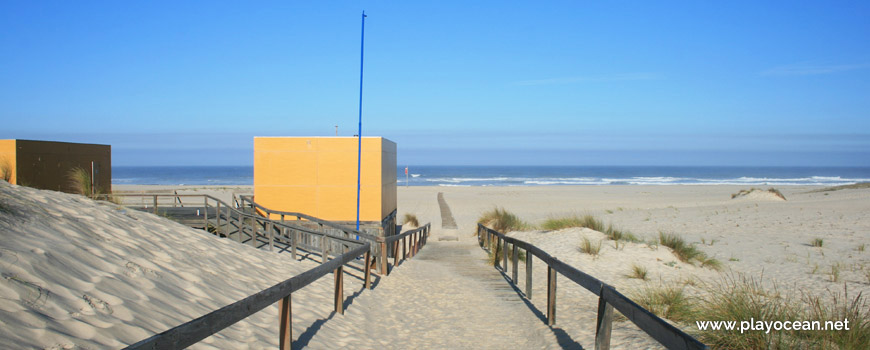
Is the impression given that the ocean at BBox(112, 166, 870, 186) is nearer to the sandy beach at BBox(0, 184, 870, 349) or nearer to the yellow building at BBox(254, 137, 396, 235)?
the yellow building at BBox(254, 137, 396, 235)

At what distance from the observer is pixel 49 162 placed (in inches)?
674

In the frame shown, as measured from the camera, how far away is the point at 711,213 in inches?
947

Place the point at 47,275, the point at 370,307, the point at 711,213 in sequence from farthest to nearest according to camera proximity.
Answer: the point at 711,213
the point at 370,307
the point at 47,275

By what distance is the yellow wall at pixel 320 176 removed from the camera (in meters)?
17.7

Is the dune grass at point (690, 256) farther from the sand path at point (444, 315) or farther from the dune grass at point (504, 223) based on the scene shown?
the dune grass at point (504, 223)

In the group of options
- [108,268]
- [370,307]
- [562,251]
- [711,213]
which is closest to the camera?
[108,268]

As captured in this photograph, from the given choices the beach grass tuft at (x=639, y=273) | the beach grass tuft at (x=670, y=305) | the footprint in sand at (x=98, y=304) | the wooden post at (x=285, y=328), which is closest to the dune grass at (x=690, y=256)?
the beach grass tuft at (x=639, y=273)

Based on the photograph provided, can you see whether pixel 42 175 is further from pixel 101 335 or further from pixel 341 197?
pixel 101 335

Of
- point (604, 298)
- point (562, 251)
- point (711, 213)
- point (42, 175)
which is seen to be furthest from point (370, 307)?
point (711, 213)

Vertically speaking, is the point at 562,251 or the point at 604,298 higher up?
the point at 604,298

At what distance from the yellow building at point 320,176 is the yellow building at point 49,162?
20.3 ft

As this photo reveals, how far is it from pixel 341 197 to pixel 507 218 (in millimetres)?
6219

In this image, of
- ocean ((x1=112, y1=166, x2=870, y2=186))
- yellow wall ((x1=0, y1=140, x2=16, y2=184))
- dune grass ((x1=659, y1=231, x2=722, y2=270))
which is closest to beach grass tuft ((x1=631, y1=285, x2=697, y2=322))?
dune grass ((x1=659, y1=231, x2=722, y2=270))

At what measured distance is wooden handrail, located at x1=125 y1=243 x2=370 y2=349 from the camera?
9.50 feet
